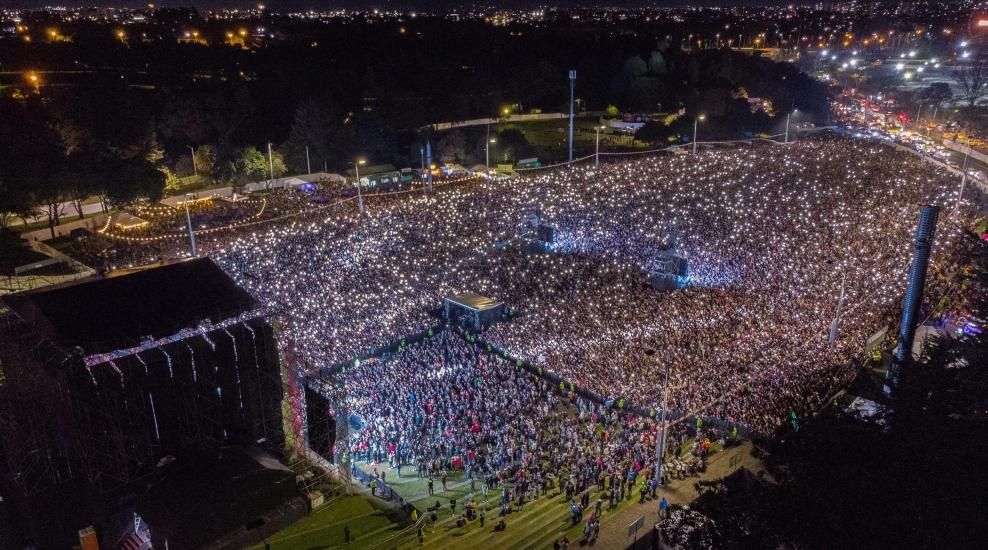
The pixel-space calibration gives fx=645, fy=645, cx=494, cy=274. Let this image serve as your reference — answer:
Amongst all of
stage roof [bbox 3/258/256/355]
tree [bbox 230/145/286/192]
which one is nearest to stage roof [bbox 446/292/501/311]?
stage roof [bbox 3/258/256/355]

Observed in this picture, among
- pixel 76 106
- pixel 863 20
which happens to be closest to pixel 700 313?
pixel 76 106

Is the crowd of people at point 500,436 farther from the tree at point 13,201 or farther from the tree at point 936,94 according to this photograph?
the tree at point 936,94

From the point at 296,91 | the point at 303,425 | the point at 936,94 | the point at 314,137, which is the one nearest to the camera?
the point at 303,425

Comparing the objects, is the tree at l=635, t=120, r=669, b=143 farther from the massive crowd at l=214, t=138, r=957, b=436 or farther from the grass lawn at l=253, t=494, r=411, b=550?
the grass lawn at l=253, t=494, r=411, b=550

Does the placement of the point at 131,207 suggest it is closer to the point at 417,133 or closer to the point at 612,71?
the point at 417,133

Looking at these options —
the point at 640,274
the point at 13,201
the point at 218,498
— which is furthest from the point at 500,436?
the point at 13,201

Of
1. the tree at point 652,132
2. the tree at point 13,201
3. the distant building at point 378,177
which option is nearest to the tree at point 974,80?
the tree at point 652,132

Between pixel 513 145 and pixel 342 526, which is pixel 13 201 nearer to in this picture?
pixel 342 526
